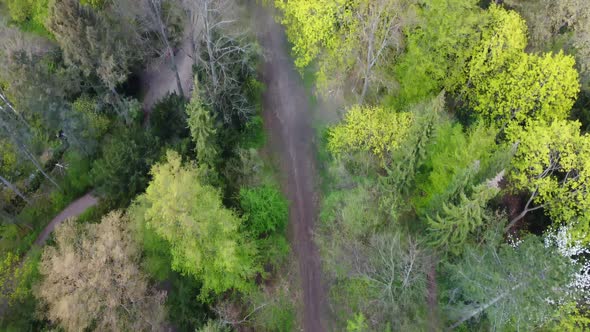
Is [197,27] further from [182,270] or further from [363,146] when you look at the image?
[182,270]

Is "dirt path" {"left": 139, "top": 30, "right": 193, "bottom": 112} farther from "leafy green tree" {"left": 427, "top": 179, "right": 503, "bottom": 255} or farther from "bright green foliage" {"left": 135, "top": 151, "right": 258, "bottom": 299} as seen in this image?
"leafy green tree" {"left": 427, "top": 179, "right": 503, "bottom": 255}

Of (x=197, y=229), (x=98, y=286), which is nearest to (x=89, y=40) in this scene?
(x=197, y=229)

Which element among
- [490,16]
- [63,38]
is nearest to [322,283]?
[490,16]

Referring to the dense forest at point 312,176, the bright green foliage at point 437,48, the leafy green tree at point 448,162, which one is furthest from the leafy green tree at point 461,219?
the bright green foliage at point 437,48

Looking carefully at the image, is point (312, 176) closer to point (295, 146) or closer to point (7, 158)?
point (295, 146)

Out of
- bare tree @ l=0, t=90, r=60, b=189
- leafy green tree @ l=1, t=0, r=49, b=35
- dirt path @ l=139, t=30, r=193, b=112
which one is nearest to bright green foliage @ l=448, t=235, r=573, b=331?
dirt path @ l=139, t=30, r=193, b=112

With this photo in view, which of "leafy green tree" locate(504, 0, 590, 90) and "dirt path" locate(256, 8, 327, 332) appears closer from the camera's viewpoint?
"leafy green tree" locate(504, 0, 590, 90)

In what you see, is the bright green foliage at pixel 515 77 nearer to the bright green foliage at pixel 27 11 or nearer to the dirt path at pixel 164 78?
the dirt path at pixel 164 78
